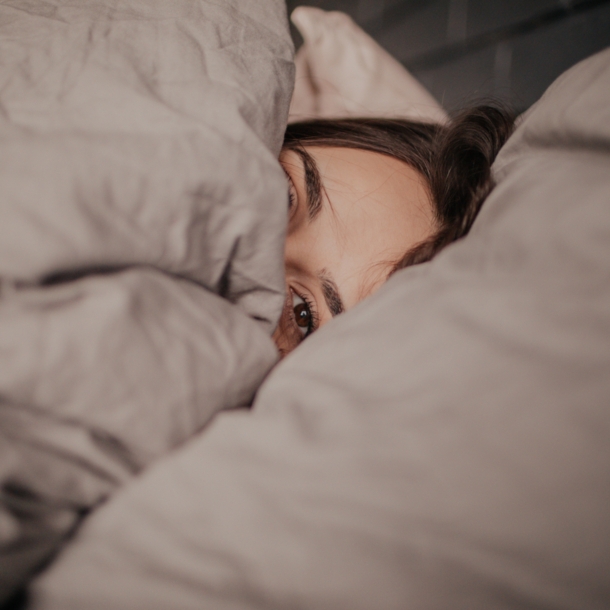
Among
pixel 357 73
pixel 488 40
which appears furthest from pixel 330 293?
pixel 488 40

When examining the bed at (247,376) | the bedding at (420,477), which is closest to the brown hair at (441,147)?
the bed at (247,376)

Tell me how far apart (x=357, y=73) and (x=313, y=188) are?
634 millimetres

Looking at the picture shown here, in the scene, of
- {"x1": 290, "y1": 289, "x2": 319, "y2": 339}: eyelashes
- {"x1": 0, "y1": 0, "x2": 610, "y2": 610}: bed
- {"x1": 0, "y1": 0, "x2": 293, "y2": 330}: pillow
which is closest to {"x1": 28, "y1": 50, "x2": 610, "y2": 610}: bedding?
{"x1": 0, "y1": 0, "x2": 610, "y2": 610}: bed

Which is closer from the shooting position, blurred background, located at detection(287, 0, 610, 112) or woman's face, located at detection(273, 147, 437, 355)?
woman's face, located at detection(273, 147, 437, 355)

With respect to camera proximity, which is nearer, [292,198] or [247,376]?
[247,376]

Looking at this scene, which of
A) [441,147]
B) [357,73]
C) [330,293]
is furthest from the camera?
[357,73]

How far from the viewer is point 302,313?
66 centimetres

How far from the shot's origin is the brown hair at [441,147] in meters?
0.59

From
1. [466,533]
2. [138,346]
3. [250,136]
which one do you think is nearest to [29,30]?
[250,136]

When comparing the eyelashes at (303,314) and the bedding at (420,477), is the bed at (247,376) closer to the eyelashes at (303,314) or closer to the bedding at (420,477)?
the bedding at (420,477)

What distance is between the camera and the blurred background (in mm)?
1003

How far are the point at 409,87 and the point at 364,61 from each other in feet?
0.41

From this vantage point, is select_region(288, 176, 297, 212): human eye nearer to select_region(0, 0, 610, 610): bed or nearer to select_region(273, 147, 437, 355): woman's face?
select_region(273, 147, 437, 355): woman's face

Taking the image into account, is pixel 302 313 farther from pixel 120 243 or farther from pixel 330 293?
pixel 120 243
